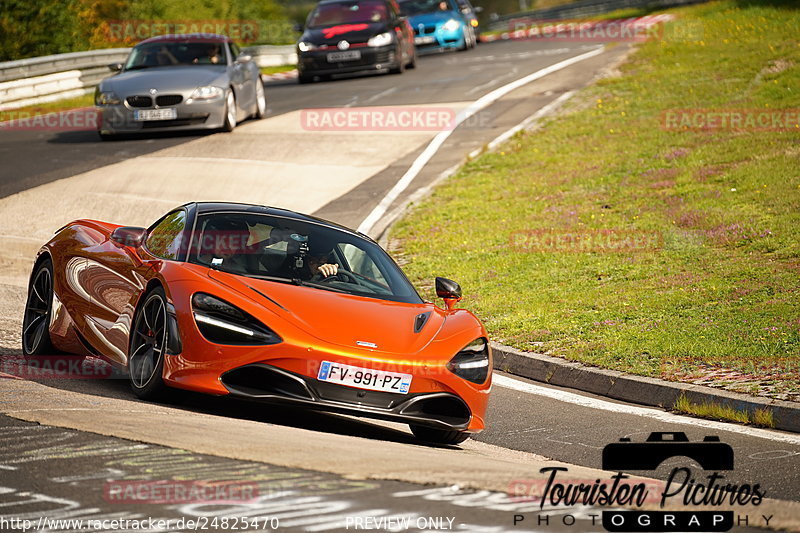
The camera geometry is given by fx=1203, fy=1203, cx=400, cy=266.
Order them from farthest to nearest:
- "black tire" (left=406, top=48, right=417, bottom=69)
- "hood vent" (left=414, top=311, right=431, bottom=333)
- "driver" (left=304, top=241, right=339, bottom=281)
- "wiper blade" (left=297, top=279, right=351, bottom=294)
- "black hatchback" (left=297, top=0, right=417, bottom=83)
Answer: "black tire" (left=406, top=48, right=417, bottom=69) < "black hatchback" (left=297, top=0, right=417, bottom=83) < "driver" (left=304, top=241, right=339, bottom=281) < "wiper blade" (left=297, top=279, right=351, bottom=294) < "hood vent" (left=414, top=311, right=431, bottom=333)

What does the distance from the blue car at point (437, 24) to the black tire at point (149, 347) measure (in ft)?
102

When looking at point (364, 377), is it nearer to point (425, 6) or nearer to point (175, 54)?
point (175, 54)

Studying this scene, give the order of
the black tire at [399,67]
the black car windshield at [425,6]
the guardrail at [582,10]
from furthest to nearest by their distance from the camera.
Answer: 1. the guardrail at [582,10]
2. the black car windshield at [425,6]
3. the black tire at [399,67]

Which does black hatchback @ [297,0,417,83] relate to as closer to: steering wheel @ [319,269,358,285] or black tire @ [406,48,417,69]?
black tire @ [406,48,417,69]

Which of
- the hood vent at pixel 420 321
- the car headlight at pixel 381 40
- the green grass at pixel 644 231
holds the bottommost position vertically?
the green grass at pixel 644 231

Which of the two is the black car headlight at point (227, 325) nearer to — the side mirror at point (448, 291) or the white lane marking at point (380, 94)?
the side mirror at point (448, 291)

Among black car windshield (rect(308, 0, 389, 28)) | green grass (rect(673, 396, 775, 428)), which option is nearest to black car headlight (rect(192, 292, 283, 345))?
green grass (rect(673, 396, 775, 428))

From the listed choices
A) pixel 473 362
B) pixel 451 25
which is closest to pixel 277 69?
pixel 451 25

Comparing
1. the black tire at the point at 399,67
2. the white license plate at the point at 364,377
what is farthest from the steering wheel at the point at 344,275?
the black tire at the point at 399,67

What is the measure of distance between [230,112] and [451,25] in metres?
17.7

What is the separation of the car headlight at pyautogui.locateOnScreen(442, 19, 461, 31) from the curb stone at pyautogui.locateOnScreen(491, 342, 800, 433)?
28.3m

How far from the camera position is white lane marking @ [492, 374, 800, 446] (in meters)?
7.89

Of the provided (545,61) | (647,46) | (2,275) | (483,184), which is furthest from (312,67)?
(2,275)

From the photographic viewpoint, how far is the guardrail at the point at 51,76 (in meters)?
25.6
